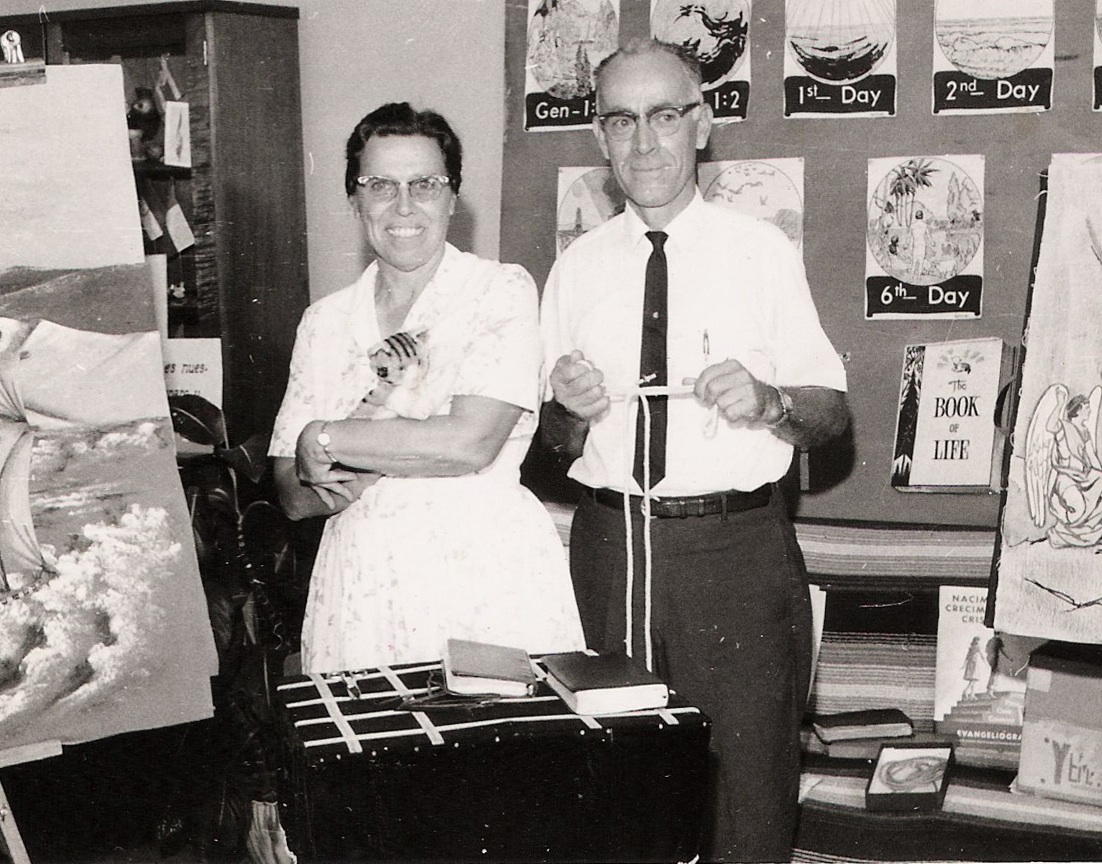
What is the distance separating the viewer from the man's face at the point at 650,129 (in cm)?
219

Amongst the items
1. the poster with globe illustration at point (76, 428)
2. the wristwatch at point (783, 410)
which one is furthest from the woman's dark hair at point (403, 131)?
the wristwatch at point (783, 410)

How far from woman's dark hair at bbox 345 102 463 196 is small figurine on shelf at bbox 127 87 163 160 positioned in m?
1.40

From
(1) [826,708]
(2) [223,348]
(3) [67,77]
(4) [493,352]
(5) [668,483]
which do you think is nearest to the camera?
(3) [67,77]

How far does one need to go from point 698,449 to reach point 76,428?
1.05 metres

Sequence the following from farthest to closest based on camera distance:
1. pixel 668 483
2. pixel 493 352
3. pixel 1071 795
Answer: pixel 1071 795
pixel 668 483
pixel 493 352

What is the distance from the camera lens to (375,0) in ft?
10.9

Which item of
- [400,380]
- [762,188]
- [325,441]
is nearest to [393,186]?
[400,380]

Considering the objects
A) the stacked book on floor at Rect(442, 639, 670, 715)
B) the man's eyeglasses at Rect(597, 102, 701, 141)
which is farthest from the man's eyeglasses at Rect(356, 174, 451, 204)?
the stacked book on floor at Rect(442, 639, 670, 715)

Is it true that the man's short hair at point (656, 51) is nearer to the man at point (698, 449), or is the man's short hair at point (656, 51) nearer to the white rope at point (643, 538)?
the man at point (698, 449)

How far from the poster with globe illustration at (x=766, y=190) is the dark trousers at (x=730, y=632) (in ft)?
2.79

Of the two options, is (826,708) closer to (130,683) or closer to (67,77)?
(130,683)

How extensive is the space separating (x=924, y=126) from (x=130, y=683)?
6.70 ft

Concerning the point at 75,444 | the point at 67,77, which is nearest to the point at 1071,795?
the point at 75,444

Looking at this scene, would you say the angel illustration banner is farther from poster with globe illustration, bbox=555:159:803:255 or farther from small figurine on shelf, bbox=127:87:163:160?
small figurine on shelf, bbox=127:87:163:160
